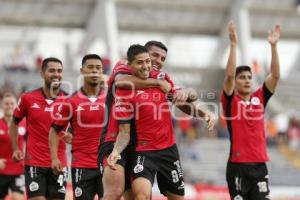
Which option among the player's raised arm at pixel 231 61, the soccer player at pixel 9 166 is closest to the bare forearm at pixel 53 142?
the soccer player at pixel 9 166

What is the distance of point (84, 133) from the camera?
33.7ft

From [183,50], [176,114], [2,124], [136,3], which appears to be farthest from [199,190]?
[183,50]

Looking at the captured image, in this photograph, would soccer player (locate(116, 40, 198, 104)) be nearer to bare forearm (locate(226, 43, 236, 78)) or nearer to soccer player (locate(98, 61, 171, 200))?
soccer player (locate(98, 61, 171, 200))

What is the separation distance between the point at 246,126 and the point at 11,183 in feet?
15.1

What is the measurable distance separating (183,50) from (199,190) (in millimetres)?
24987

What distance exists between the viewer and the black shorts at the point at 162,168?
8.35 m

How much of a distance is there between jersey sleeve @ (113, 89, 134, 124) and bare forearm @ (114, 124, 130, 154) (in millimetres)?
62

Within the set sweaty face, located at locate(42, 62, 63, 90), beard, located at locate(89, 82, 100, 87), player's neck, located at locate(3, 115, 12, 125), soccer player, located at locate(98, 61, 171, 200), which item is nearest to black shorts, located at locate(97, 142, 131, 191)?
soccer player, located at locate(98, 61, 171, 200)

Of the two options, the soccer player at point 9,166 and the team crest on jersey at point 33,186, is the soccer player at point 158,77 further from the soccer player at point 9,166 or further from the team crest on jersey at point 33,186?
the soccer player at point 9,166

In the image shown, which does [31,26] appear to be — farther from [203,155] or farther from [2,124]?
[2,124]

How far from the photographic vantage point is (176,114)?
29828 millimetres

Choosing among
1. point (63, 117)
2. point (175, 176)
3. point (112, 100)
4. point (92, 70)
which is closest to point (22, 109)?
point (63, 117)

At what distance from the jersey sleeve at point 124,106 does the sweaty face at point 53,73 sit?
2521 millimetres

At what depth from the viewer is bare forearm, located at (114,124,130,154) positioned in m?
8.23
